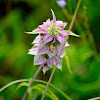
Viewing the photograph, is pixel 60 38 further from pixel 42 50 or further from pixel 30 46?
pixel 30 46

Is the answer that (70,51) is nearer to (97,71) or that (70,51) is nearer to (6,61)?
(97,71)

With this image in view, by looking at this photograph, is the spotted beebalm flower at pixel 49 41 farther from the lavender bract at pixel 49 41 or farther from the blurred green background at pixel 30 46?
the blurred green background at pixel 30 46

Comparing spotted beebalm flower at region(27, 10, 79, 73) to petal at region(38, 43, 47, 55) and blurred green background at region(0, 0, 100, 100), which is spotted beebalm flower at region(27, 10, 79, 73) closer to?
petal at region(38, 43, 47, 55)

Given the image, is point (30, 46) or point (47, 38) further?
point (30, 46)

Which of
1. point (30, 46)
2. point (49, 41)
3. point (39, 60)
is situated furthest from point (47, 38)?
point (30, 46)

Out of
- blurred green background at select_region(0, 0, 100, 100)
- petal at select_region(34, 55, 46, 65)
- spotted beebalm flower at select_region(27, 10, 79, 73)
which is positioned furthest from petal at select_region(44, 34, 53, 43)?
blurred green background at select_region(0, 0, 100, 100)

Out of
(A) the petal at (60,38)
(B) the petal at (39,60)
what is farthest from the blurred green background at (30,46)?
(A) the petal at (60,38)

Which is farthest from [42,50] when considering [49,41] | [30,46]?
[30,46]

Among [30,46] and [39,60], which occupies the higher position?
[30,46]

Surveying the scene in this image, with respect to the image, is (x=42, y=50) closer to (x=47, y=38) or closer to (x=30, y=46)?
(x=47, y=38)
